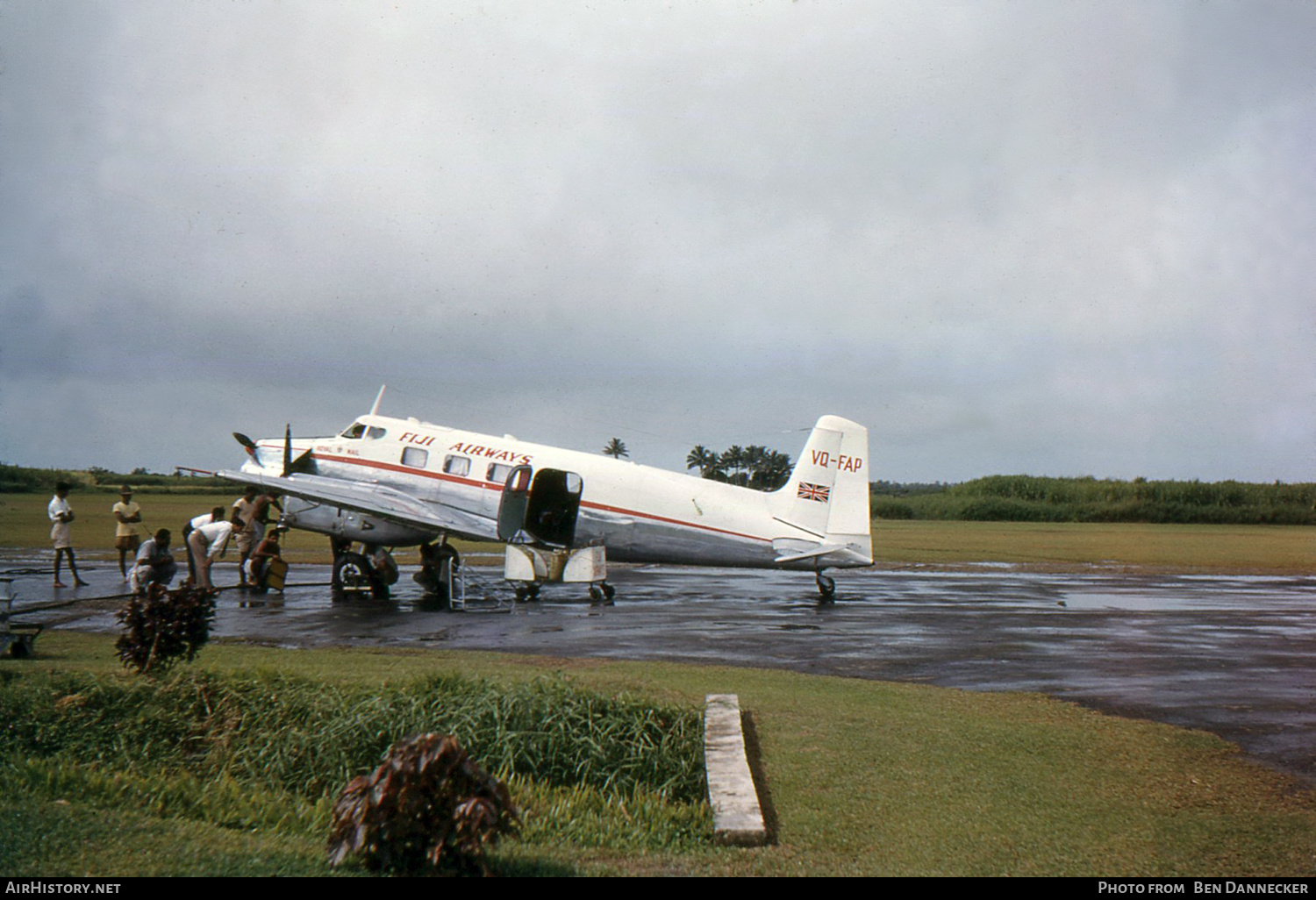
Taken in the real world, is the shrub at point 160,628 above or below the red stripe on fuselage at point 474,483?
below

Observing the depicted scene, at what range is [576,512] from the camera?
20.6 meters

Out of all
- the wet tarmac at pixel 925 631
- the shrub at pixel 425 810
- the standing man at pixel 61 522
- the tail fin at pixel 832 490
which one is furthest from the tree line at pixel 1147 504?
the shrub at pixel 425 810

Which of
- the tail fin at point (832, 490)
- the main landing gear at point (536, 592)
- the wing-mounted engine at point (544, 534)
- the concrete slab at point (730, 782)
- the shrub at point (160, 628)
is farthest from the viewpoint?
the tail fin at point (832, 490)

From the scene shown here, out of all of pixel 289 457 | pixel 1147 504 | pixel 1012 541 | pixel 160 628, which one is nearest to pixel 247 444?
pixel 289 457

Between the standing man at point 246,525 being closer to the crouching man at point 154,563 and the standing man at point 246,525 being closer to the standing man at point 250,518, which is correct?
the standing man at point 250,518

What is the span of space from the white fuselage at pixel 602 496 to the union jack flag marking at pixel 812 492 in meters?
0.50

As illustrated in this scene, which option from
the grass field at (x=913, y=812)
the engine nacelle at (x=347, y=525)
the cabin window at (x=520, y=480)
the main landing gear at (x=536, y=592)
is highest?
the cabin window at (x=520, y=480)

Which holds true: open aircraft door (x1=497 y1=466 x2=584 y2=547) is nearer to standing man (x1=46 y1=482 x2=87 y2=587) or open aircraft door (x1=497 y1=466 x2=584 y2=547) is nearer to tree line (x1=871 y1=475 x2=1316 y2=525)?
standing man (x1=46 y1=482 x2=87 y2=587)

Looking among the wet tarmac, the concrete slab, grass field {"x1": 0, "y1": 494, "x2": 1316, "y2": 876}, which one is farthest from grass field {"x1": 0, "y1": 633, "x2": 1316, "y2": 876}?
the wet tarmac

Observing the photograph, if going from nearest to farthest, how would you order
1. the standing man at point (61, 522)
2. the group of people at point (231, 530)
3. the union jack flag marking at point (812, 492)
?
the group of people at point (231, 530), the standing man at point (61, 522), the union jack flag marking at point (812, 492)

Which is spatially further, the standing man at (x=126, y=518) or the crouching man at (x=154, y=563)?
the standing man at (x=126, y=518)

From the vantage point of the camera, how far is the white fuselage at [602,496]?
20.1 m

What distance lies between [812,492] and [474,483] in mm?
7613

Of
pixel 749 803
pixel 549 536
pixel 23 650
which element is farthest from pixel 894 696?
pixel 549 536
